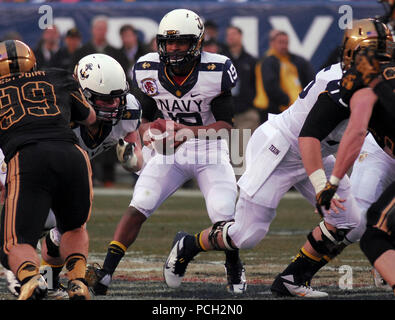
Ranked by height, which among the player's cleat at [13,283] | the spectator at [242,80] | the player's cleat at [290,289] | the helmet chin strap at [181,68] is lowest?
the spectator at [242,80]

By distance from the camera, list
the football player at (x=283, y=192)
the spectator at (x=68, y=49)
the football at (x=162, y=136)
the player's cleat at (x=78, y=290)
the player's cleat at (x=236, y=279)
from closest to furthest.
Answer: the player's cleat at (x=78, y=290), the football player at (x=283, y=192), the player's cleat at (x=236, y=279), the football at (x=162, y=136), the spectator at (x=68, y=49)

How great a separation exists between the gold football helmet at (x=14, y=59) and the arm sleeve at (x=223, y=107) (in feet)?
4.74

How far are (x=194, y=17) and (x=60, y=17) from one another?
640 centimetres

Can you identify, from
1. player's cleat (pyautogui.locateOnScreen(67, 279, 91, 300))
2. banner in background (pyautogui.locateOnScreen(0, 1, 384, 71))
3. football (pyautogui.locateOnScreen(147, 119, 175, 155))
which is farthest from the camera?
banner in background (pyautogui.locateOnScreen(0, 1, 384, 71))

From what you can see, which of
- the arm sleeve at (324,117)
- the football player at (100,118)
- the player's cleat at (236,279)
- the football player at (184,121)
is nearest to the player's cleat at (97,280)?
the football player at (100,118)

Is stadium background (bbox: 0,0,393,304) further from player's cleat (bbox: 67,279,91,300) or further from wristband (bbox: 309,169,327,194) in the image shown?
wristband (bbox: 309,169,327,194)

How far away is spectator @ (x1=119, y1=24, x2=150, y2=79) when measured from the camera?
11.8 meters

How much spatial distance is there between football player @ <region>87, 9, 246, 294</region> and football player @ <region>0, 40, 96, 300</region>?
0.98m

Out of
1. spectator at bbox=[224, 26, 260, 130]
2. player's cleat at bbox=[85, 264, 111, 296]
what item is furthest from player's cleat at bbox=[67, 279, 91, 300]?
spectator at bbox=[224, 26, 260, 130]

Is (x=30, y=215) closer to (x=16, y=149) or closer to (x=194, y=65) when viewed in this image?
(x=16, y=149)

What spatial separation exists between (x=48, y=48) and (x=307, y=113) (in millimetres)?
7129

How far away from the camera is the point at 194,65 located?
20.3ft

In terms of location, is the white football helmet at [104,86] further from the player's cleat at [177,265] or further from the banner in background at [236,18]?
the banner in background at [236,18]

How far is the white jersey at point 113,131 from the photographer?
5.82 meters
